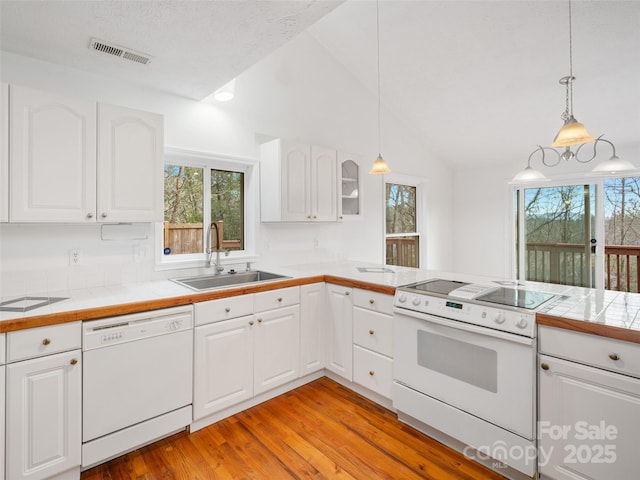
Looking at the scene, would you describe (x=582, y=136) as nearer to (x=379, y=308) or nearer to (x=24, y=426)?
(x=379, y=308)

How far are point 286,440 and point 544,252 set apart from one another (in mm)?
4449

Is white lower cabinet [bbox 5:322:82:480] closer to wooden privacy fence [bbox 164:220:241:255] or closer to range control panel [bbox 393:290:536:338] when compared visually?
wooden privacy fence [bbox 164:220:241:255]

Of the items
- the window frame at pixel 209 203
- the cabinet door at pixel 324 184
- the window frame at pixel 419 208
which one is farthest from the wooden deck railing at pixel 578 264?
the window frame at pixel 209 203

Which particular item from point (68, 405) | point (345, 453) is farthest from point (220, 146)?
point (345, 453)

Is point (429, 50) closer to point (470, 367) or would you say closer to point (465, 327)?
point (465, 327)

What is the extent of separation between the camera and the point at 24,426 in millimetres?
1544

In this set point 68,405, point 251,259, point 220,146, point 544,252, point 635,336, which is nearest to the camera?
point 635,336

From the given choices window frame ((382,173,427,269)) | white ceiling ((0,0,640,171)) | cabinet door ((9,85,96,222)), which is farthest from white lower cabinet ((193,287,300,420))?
window frame ((382,173,427,269))

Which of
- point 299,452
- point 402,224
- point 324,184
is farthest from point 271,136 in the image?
point 299,452

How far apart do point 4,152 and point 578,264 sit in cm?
574

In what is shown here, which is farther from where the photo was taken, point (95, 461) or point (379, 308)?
point (379, 308)

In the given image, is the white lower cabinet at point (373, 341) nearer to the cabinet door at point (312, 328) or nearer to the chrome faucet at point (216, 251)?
the cabinet door at point (312, 328)

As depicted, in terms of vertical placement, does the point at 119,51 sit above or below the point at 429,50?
below

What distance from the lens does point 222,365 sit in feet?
7.20
